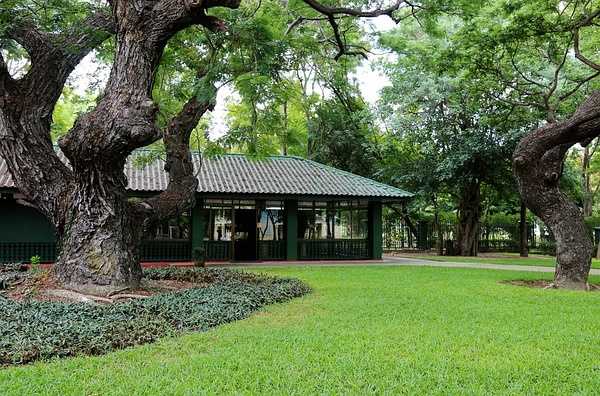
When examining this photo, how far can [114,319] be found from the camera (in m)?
7.09

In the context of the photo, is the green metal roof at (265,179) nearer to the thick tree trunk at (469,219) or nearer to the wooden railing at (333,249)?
the wooden railing at (333,249)

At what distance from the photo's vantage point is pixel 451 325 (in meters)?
7.27

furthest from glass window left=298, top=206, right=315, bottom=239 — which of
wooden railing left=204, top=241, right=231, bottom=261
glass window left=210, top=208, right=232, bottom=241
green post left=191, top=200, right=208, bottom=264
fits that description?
green post left=191, top=200, right=208, bottom=264

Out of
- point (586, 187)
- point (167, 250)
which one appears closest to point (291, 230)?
point (167, 250)

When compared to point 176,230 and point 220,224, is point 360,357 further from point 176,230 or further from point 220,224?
point 220,224

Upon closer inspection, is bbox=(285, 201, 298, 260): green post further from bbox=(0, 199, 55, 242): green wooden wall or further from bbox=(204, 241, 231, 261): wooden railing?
bbox=(0, 199, 55, 242): green wooden wall

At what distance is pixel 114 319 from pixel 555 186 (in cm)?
1035

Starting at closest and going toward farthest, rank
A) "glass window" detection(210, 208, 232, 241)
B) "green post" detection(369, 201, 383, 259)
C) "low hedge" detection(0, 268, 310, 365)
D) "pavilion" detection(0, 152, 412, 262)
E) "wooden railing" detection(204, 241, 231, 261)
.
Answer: "low hedge" detection(0, 268, 310, 365), "pavilion" detection(0, 152, 412, 262), "wooden railing" detection(204, 241, 231, 261), "glass window" detection(210, 208, 232, 241), "green post" detection(369, 201, 383, 259)

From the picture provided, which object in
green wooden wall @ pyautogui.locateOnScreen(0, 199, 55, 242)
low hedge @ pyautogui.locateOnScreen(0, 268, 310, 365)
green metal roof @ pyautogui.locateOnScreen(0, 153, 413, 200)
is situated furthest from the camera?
green metal roof @ pyautogui.locateOnScreen(0, 153, 413, 200)

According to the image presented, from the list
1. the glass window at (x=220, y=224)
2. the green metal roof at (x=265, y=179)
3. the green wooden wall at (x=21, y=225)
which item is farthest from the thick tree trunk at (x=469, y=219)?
the green wooden wall at (x=21, y=225)

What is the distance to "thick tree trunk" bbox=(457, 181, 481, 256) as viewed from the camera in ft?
87.0

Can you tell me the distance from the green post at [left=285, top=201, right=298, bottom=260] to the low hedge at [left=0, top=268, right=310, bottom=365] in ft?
35.4

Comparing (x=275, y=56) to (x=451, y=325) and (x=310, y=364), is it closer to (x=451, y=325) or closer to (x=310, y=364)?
(x=451, y=325)

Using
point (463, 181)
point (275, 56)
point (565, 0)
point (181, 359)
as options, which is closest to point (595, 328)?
point (181, 359)
